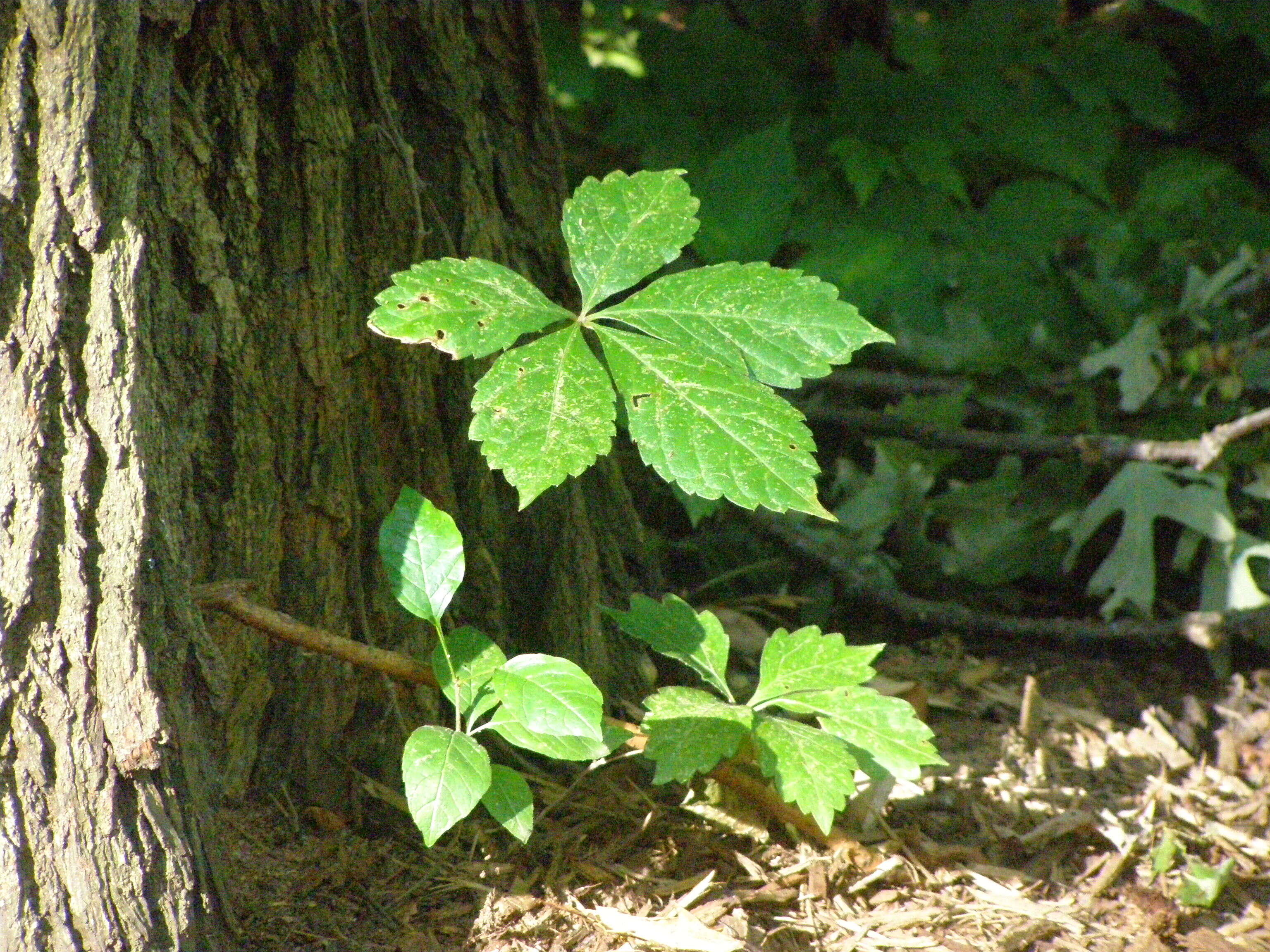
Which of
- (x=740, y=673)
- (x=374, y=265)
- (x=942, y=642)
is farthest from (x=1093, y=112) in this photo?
(x=374, y=265)

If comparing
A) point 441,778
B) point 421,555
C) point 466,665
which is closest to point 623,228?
point 421,555

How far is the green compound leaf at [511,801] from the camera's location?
124 cm

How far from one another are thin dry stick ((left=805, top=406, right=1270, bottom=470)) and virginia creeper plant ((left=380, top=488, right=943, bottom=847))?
114 centimetres

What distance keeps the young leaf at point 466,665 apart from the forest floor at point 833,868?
0.83 feet

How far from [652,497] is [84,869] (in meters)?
1.38

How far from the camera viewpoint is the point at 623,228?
1.35 meters

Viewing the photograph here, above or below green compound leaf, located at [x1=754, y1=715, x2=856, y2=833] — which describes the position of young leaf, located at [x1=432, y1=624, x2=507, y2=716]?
above

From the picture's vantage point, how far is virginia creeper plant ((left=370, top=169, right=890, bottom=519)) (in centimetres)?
118

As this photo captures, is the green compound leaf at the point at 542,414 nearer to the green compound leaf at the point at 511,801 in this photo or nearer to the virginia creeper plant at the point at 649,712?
the virginia creeper plant at the point at 649,712

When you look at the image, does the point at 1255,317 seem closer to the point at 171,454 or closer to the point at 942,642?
the point at 942,642

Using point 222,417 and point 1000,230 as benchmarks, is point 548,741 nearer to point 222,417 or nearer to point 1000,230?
point 222,417

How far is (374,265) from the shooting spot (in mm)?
1426

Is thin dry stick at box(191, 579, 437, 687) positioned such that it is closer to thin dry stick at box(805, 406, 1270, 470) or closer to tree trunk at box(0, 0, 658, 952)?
tree trunk at box(0, 0, 658, 952)

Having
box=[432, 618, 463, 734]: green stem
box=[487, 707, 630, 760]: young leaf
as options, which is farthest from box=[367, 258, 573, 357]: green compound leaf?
box=[487, 707, 630, 760]: young leaf
